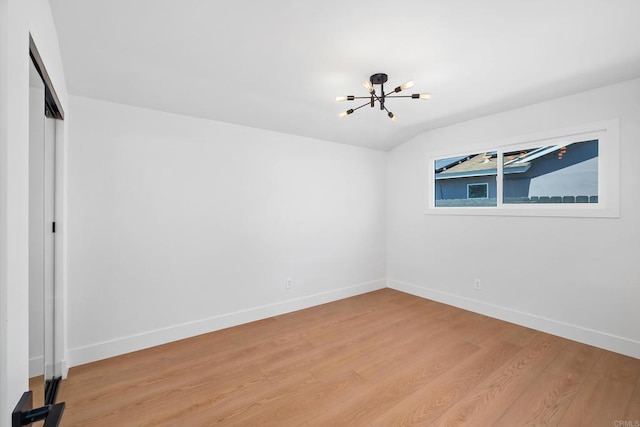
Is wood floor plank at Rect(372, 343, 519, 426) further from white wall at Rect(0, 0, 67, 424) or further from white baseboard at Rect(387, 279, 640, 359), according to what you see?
white wall at Rect(0, 0, 67, 424)

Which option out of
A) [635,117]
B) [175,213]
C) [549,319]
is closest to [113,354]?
[175,213]

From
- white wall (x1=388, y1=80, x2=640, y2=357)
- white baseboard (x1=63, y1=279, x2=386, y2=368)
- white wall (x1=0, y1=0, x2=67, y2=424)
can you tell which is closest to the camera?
white wall (x1=0, y1=0, x2=67, y2=424)

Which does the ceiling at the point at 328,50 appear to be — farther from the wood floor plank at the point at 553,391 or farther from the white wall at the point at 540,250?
the wood floor plank at the point at 553,391

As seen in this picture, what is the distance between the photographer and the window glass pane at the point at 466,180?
3.62 m

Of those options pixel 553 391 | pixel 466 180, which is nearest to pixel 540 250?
pixel 466 180

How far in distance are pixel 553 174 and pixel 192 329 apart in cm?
420

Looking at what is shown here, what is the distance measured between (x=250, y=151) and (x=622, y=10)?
10.3ft

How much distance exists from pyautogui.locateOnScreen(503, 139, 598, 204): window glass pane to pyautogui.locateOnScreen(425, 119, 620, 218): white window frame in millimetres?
55

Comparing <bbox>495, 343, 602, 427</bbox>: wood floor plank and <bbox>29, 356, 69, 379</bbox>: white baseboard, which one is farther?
<bbox>495, 343, 602, 427</bbox>: wood floor plank

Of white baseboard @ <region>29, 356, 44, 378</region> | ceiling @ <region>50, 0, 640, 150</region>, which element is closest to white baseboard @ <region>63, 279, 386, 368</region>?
white baseboard @ <region>29, 356, 44, 378</region>

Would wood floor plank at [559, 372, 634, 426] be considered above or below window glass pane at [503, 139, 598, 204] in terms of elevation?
below

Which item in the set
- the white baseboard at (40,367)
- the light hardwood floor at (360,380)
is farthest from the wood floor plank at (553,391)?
the white baseboard at (40,367)

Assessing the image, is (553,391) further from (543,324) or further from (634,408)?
(543,324)

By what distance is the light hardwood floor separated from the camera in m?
1.86
